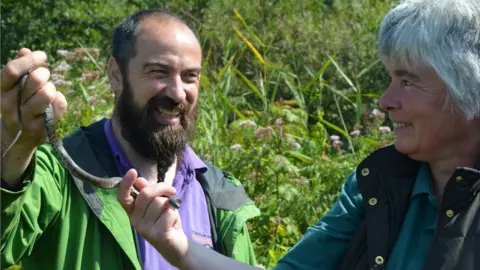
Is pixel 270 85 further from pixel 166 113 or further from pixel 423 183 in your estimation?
pixel 423 183

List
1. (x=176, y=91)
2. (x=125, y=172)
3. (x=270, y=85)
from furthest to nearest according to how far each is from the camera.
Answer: (x=270, y=85)
(x=176, y=91)
(x=125, y=172)

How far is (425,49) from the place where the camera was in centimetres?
306

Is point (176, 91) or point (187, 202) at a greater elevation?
point (176, 91)

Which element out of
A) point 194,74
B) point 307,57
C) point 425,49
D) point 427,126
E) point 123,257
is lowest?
point 307,57

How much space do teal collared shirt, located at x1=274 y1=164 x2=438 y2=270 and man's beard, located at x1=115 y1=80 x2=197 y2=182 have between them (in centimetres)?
105

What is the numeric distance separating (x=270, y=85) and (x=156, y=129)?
14.2 ft

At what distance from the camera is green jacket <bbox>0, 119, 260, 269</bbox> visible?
3.61m

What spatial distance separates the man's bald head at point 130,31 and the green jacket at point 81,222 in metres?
0.41

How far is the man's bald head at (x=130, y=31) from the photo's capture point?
437cm

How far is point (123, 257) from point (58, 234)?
0.25 meters

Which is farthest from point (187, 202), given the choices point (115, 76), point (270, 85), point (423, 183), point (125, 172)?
point (270, 85)

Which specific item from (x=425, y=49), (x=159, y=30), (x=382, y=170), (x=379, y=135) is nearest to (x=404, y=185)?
(x=382, y=170)

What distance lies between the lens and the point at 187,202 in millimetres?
4070

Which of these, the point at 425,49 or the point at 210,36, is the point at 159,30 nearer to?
the point at 425,49
